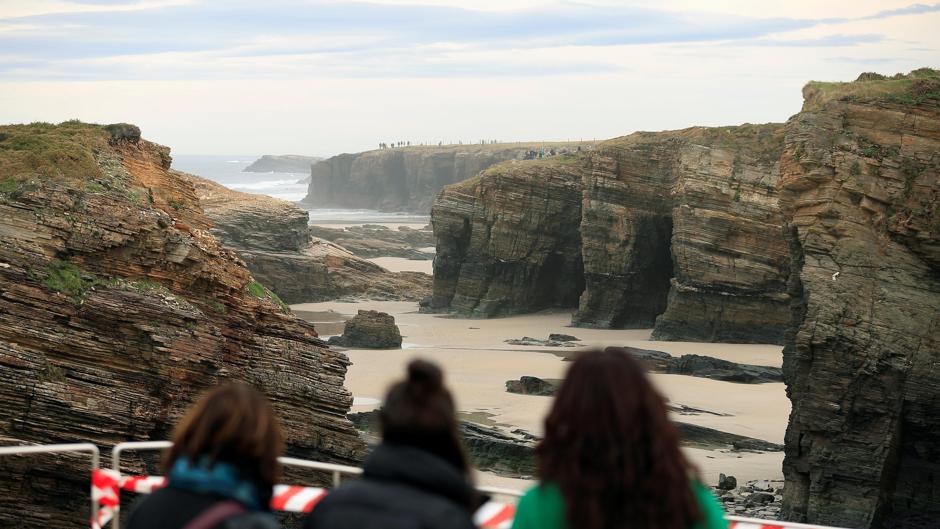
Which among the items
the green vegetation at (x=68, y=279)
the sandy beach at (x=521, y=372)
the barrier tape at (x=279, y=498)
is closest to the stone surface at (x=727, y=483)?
the sandy beach at (x=521, y=372)

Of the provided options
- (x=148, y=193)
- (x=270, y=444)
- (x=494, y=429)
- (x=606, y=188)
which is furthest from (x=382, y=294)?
(x=270, y=444)

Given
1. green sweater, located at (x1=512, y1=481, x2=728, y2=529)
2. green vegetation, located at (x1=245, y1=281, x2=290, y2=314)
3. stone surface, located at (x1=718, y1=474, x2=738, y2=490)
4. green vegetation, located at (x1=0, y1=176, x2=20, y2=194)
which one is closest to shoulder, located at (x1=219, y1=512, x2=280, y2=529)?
green sweater, located at (x1=512, y1=481, x2=728, y2=529)

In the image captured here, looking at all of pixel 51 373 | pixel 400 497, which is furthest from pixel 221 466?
pixel 51 373

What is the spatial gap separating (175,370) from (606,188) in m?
29.1

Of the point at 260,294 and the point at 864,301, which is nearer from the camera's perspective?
the point at 864,301

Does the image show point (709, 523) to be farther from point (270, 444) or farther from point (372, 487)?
point (270, 444)

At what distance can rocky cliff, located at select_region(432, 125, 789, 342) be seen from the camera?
39.0 m

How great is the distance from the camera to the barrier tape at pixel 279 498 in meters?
6.00

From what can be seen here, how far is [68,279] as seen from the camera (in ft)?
51.1

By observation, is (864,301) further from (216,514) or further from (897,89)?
(216,514)

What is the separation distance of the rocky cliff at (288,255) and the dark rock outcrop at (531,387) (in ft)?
64.5

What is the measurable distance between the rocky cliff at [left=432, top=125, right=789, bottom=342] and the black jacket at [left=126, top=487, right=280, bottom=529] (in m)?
35.9

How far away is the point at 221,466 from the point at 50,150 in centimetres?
1491

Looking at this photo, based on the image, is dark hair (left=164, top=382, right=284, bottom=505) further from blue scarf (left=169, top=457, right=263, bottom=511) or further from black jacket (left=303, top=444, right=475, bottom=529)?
black jacket (left=303, top=444, right=475, bottom=529)
